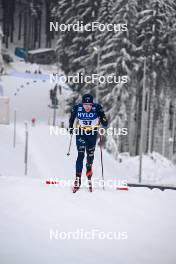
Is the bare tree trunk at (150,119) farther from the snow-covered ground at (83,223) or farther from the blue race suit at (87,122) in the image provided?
the snow-covered ground at (83,223)

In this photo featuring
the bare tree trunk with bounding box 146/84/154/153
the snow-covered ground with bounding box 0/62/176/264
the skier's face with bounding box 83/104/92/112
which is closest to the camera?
the snow-covered ground with bounding box 0/62/176/264

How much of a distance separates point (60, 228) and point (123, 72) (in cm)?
2302

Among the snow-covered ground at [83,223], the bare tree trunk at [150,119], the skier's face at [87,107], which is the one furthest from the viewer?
the bare tree trunk at [150,119]

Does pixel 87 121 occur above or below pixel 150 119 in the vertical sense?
above

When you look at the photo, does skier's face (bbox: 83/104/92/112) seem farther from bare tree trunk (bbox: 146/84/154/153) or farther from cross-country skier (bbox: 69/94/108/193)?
bare tree trunk (bbox: 146/84/154/153)

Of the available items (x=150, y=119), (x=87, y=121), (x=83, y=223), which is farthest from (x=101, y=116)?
(x=150, y=119)

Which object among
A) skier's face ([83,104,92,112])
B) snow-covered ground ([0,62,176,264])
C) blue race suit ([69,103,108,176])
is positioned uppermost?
skier's face ([83,104,92,112])

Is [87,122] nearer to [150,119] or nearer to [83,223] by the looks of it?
[83,223]

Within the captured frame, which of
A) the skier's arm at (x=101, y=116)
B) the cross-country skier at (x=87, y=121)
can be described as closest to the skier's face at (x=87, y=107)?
the cross-country skier at (x=87, y=121)

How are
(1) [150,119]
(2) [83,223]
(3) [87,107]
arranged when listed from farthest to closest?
(1) [150,119] → (3) [87,107] → (2) [83,223]

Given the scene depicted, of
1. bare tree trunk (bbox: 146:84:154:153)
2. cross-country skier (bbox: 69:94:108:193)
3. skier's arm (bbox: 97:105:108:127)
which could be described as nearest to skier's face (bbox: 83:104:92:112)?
cross-country skier (bbox: 69:94:108:193)

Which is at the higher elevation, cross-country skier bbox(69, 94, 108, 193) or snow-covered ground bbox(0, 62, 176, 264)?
cross-country skier bbox(69, 94, 108, 193)

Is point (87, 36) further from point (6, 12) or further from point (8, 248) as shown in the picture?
point (6, 12)

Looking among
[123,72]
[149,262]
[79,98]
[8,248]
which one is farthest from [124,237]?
[79,98]
